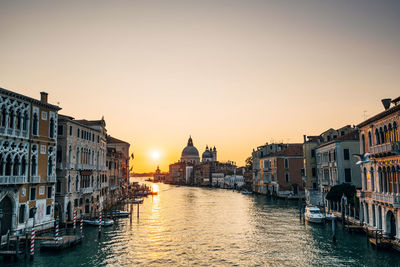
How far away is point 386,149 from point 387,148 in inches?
5.7

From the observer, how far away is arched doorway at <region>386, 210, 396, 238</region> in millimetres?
23045

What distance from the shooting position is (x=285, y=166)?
220ft

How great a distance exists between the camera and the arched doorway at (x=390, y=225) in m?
23.0

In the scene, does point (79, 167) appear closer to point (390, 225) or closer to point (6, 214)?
point (6, 214)

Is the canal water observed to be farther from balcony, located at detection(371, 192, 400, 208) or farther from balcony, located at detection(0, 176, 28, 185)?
balcony, located at detection(0, 176, 28, 185)

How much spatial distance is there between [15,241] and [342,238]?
2465cm

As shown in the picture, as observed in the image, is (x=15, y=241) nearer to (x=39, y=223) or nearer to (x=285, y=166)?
(x=39, y=223)

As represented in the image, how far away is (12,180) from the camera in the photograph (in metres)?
24.1

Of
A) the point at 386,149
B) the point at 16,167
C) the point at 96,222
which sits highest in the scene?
the point at 386,149

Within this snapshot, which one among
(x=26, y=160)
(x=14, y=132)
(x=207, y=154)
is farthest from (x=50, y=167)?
(x=207, y=154)

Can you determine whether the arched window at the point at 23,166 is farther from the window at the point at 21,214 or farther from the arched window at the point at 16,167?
the window at the point at 21,214

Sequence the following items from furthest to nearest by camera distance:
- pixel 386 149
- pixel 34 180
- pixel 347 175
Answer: pixel 347 175, pixel 34 180, pixel 386 149

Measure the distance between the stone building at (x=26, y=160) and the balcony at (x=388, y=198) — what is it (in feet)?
81.9

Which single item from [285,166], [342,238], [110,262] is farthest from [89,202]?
[285,166]
